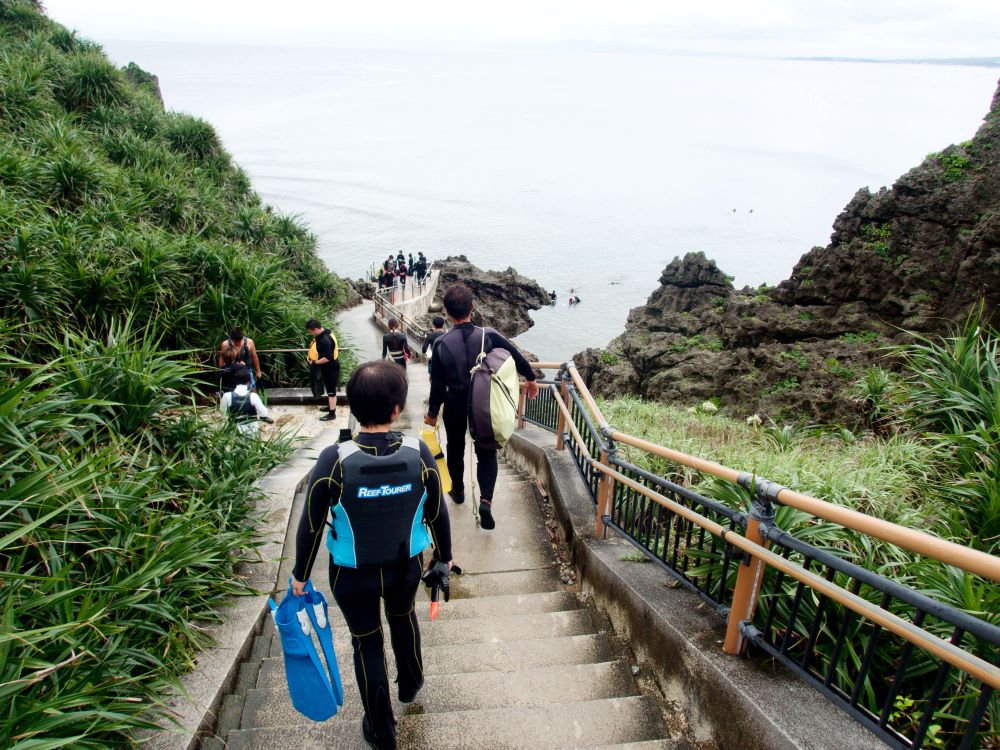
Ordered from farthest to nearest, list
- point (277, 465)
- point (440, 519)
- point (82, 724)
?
point (277, 465) → point (440, 519) → point (82, 724)

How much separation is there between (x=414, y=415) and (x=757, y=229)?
77319mm

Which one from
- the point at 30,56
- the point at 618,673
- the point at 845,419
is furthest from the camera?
the point at 30,56

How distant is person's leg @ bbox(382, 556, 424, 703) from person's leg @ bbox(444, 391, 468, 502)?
1799 mm

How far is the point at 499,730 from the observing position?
8.65 ft

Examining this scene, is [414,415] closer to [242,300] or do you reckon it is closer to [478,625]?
[242,300]

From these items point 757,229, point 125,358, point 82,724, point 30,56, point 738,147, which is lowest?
point 82,724

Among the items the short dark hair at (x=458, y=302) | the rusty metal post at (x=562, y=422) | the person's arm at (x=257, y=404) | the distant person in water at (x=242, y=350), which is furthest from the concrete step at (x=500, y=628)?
the distant person in water at (x=242, y=350)

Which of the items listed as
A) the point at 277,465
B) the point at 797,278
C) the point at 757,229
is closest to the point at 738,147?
the point at 757,229

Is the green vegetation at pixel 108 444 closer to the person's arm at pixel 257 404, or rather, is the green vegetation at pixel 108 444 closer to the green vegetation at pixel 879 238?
the person's arm at pixel 257 404

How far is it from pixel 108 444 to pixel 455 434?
231 centimetres

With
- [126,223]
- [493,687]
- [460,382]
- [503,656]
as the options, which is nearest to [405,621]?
[493,687]

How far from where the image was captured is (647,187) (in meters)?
114

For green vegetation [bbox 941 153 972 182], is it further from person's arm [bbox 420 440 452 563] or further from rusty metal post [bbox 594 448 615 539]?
person's arm [bbox 420 440 452 563]

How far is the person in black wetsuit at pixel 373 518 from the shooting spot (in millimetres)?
2336
